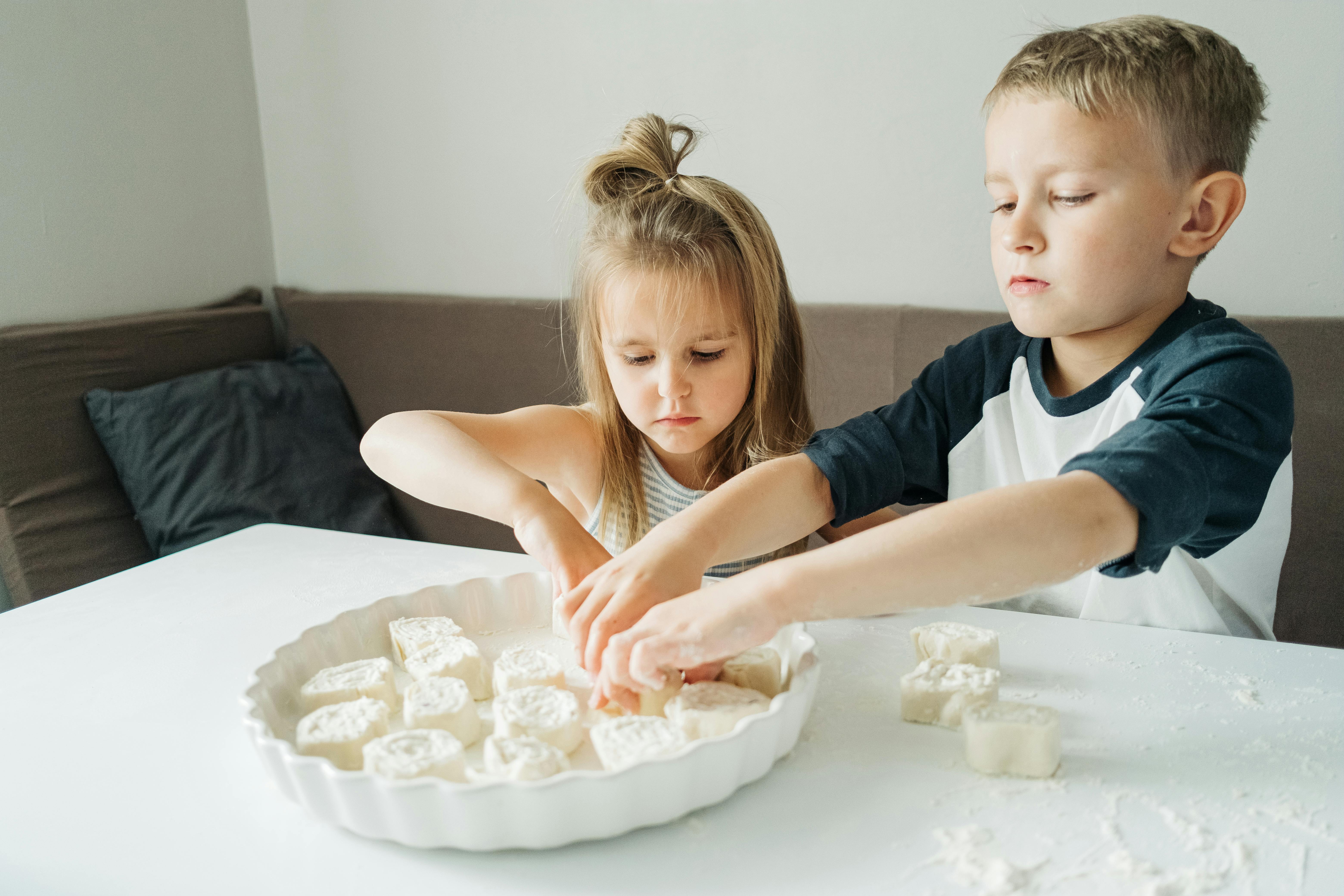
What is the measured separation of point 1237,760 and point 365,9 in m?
2.44

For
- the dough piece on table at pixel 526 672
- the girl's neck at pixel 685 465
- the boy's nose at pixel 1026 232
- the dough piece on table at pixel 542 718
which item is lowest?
the girl's neck at pixel 685 465

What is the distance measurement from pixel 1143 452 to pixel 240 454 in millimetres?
1863

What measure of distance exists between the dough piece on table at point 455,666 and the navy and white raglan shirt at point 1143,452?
447 mm

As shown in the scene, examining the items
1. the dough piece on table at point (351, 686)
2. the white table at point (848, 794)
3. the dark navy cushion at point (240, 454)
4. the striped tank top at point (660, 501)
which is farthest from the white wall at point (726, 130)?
the dough piece on table at point (351, 686)

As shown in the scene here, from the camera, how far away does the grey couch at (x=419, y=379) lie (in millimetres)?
1503

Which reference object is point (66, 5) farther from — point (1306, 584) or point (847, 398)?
point (1306, 584)

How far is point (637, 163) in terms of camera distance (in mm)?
1229

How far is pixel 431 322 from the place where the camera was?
2.23 metres

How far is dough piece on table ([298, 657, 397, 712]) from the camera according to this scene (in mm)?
700

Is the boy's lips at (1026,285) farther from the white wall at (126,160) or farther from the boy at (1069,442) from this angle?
the white wall at (126,160)

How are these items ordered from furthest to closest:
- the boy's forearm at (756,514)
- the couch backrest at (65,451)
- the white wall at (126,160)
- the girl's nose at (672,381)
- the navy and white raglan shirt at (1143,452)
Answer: the white wall at (126,160) < the couch backrest at (65,451) < the girl's nose at (672,381) < the boy's forearm at (756,514) < the navy and white raglan shirt at (1143,452)

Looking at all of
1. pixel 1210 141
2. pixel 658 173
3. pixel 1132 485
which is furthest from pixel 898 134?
pixel 1132 485

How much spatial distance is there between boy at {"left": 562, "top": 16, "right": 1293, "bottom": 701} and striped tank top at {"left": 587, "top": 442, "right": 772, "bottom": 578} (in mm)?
245

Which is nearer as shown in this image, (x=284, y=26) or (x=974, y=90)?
(x=974, y=90)
